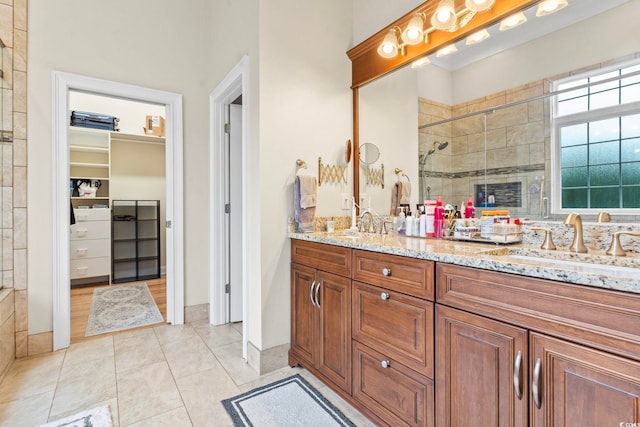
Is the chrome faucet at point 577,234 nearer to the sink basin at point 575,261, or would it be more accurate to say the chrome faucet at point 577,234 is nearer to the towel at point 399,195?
the sink basin at point 575,261

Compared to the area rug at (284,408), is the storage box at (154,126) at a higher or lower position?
higher

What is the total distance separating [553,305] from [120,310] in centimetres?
373

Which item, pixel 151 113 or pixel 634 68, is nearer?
pixel 634 68

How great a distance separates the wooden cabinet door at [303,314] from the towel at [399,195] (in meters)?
0.73

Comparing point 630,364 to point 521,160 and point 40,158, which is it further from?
point 40,158

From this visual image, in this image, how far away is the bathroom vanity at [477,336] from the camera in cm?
80

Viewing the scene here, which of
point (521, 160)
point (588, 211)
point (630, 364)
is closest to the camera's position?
point (630, 364)

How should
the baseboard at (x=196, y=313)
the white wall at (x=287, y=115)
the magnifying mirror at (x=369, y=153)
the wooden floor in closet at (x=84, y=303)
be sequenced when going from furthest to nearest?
the baseboard at (x=196, y=313) < the wooden floor in closet at (x=84, y=303) < the magnifying mirror at (x=369, y=153) < the white wall at (x=287, y=115)

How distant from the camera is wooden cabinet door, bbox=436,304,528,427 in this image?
0.97 metres

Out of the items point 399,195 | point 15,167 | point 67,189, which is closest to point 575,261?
point 399,195

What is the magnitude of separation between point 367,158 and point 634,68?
148 cm

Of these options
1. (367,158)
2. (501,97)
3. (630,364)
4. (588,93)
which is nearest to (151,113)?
(367,158)

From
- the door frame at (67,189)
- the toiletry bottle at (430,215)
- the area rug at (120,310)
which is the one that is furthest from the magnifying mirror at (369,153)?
the area rug at (120,310)

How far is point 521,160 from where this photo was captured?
1488mm
